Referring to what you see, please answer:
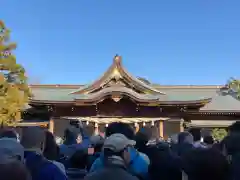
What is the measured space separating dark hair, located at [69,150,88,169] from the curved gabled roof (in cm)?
1202

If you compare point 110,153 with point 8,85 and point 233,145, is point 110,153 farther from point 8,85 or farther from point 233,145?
point 8,85

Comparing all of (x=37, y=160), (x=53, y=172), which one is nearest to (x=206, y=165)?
(x=53, y=172)

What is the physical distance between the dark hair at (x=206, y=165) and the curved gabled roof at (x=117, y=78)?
1387cm

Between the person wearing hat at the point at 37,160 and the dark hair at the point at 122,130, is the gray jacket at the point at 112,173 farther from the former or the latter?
the dark hair at the point at 122,130

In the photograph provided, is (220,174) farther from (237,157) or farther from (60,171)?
(60,171)

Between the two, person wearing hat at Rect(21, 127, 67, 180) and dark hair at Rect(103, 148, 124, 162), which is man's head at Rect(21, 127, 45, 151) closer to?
person wearing hat at Rect(21, 127, 67, 180)

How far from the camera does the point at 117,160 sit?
8.26ft

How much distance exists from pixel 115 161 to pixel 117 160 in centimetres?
2

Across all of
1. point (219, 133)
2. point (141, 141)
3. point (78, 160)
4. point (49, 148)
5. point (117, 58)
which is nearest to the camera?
point (49, 148)

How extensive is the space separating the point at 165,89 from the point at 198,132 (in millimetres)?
15632

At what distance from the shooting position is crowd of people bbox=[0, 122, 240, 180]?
2.35 meters

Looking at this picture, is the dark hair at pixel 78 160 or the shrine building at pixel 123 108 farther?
the shrine building at pixel 123 108

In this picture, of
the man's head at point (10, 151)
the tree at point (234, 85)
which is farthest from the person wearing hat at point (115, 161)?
the tree at point (234, 85)

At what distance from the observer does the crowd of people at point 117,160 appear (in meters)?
2.35
